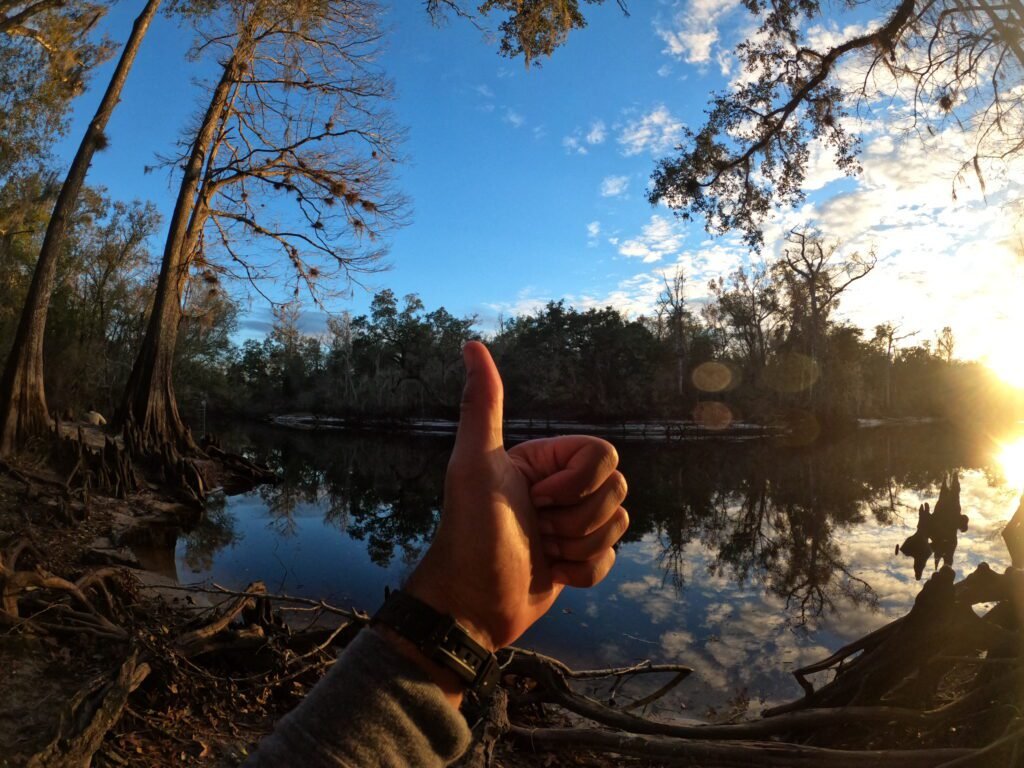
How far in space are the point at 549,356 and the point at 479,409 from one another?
41714mm

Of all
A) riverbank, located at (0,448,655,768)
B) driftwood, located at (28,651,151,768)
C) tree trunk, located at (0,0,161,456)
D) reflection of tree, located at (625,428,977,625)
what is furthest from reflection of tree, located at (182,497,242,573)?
reflection of tree, located at (625,428,977,625)

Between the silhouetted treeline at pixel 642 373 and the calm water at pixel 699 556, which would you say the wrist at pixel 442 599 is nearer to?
the calm water at pixel 699 556

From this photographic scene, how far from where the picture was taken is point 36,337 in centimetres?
985

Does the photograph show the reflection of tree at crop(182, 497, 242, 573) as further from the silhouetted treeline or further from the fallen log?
the silhouetted treeline

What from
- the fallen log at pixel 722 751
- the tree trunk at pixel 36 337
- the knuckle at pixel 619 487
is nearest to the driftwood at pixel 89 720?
the fallen log at pixel 722 751

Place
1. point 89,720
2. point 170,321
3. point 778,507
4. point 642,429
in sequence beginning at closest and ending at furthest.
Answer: point 89,720 < point 170,321 < point 778,507 < point 642,429

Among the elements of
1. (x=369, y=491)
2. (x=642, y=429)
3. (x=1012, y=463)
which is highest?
(x=642, y=429)

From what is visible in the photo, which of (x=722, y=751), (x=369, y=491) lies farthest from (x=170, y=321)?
(x=722, y=751)

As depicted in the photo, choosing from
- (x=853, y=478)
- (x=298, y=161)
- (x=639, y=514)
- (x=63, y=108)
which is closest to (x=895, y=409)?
(x=853, y=478)

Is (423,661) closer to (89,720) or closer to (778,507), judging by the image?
(89,720)

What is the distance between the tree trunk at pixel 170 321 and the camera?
1280cm

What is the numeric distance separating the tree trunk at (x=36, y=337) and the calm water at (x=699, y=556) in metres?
3.20

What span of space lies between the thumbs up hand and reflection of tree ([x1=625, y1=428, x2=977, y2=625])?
24.3 ft

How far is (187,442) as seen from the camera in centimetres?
1423
